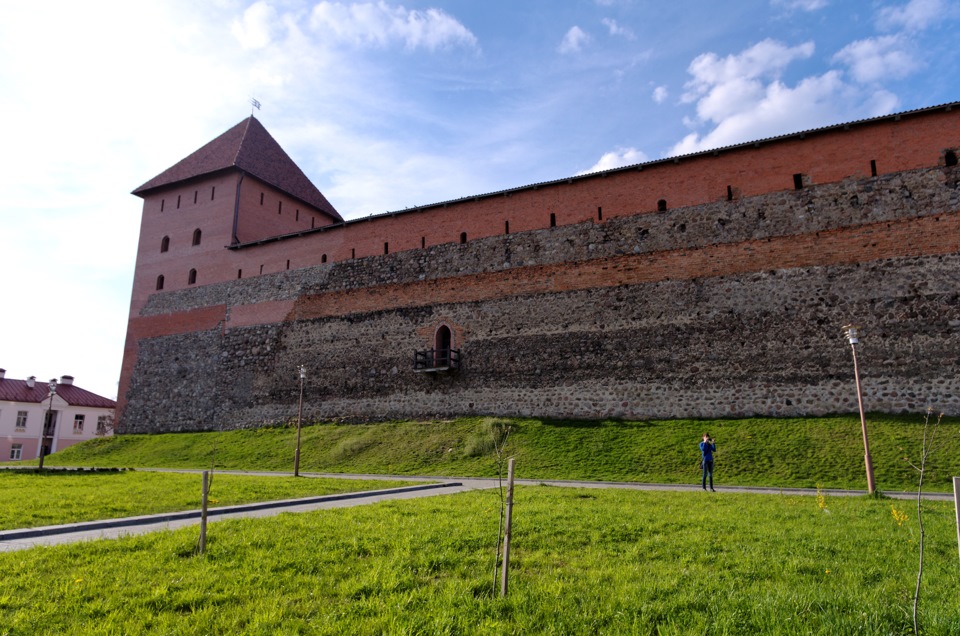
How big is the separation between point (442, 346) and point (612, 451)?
24.3 feet

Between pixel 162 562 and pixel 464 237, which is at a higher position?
pixel 464 237

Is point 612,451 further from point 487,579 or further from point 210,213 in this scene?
point 210,213

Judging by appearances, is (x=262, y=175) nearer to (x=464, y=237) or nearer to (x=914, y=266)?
(x=464, y=237)

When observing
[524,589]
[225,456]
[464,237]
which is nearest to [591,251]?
[464,237]

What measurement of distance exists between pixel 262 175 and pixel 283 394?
10.9 metres

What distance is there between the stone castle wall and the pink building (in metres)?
22.8

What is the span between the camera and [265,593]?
12.6ft

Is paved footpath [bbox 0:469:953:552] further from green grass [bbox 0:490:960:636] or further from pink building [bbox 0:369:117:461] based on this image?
pink building [bbox 0:369:117:461]

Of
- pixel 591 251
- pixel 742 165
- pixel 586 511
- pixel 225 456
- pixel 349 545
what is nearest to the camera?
pixel 349 545

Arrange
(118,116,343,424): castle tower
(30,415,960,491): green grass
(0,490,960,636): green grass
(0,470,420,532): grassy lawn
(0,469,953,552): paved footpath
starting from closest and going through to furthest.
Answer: (0,490,960,636): green grass
(0,469,953,552): paved footpath
(0,470,420,532): grassy lawn
(30,415,960,491): green grass
(118,116,343,424): castle tower

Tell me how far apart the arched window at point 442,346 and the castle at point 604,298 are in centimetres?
10

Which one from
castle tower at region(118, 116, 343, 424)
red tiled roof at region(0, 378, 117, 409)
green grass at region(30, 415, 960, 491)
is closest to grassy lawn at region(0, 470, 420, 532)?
green grass at region(30, 415, 960, 491)

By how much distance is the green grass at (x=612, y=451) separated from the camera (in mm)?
12094

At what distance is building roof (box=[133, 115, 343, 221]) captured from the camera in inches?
1054
